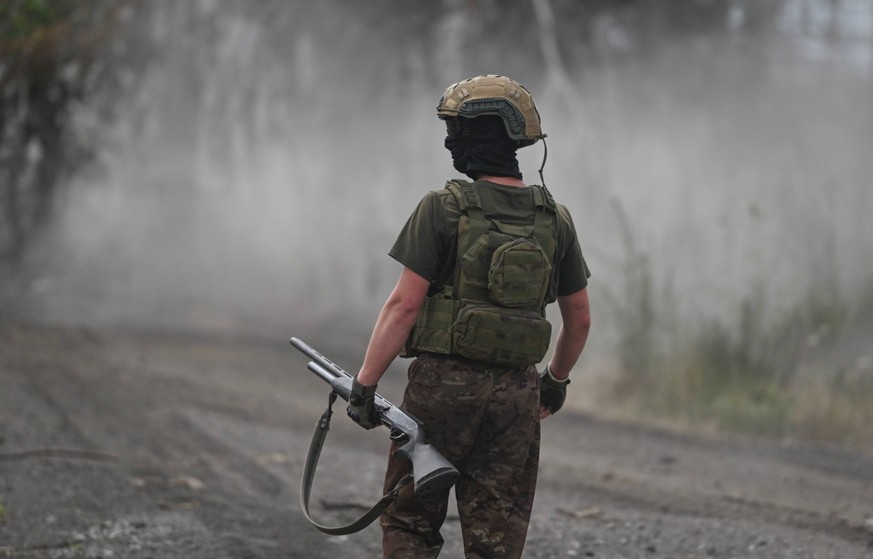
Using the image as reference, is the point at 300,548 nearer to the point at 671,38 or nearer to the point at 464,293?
the point at 464,293

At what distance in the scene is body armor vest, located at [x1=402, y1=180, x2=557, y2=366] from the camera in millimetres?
3527

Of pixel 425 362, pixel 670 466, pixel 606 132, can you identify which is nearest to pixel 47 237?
pixel 606 132

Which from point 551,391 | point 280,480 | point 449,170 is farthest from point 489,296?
point 449,170

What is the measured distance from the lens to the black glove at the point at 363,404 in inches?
142

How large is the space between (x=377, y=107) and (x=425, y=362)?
547 inches

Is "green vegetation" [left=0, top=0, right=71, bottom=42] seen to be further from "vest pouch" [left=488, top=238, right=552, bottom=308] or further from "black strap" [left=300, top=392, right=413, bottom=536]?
"vest pouch" [left=488, top=238, right=552, bottom=308]

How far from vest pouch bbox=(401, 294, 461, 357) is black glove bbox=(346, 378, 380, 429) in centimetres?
21

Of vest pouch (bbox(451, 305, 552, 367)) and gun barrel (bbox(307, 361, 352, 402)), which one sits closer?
vest pouch (bbox(451, 305, 552, 367))

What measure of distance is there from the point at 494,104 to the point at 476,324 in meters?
0.68

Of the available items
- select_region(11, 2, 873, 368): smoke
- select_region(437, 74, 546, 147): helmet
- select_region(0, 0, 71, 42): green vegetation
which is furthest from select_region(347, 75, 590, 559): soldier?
select_region(0, 0, 71, 42): green vegetation

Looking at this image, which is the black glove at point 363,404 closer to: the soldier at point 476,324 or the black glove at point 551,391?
the soldier at point 476,324

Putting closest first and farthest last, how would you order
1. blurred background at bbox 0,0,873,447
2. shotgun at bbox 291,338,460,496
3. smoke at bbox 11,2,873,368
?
shotgun at bbox 291,338,460,496 → blurred background at bbox 0,0,873,447 → smoke at bbox 11,2,873,368

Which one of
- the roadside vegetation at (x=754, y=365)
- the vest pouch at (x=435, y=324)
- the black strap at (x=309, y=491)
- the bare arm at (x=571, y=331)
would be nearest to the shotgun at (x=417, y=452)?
the black strap at (x=309, y=491)

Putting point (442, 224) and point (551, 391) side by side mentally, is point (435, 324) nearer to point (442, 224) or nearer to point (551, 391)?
point (442, 224)
